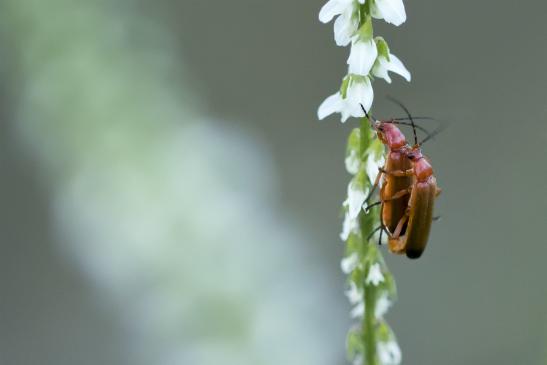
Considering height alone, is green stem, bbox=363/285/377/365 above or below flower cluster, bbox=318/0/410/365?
below

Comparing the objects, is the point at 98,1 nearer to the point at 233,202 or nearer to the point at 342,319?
the point at 233,202

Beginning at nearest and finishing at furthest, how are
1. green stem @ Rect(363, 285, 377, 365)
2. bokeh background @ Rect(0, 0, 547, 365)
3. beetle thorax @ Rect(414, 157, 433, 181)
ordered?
green stem @ Rect(363, 285, 377, 365) → beetle thorax @ Rect(414, 157, 433, 181) → bokeh background @ Rect(0, 0, 547, 365)

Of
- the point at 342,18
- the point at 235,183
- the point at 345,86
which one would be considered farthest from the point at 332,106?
the point at 235,183

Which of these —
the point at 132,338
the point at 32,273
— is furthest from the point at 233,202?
the point at 32,273

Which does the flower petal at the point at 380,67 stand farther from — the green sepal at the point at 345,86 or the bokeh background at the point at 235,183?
the bokeh background at the point at 235,183

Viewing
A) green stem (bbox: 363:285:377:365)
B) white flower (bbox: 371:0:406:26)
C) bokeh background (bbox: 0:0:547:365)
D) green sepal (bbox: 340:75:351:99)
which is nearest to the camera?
white flower (bbox: 371:0:406:26)

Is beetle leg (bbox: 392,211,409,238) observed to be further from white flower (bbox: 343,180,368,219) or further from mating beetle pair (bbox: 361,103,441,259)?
white flower (bbox: 343,180,368,219)

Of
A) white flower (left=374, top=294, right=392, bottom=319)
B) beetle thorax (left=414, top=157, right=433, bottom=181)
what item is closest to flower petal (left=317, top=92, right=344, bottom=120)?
beetle thorax (left=414, top=157, right=433, bottom=181)

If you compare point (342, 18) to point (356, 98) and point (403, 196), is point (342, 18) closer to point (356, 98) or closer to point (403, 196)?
point (356, 98)
